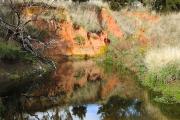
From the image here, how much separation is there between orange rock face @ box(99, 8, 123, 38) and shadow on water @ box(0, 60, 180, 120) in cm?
1483

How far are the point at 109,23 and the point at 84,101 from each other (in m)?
24.9

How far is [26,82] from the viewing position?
31.5m

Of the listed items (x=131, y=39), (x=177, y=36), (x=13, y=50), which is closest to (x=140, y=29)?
(x=131, y=39)

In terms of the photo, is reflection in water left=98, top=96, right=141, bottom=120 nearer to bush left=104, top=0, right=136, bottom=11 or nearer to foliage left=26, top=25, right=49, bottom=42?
foliage left=26, top=25, right=49, bottom=42

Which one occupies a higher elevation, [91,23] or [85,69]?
[91,23]

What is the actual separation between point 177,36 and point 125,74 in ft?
29.8

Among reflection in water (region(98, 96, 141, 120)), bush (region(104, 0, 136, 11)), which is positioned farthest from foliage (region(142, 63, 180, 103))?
bush (region(104, 0, 136, 11))

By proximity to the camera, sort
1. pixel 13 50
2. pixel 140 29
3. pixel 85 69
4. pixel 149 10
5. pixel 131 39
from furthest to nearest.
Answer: pixel 149 10, pixel 140 29, pixel 131 39, pixel 85 69, pixel 13 50

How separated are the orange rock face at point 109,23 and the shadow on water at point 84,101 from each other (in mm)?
14830

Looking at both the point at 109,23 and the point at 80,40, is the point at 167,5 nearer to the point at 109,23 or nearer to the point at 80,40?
the point at 109,23

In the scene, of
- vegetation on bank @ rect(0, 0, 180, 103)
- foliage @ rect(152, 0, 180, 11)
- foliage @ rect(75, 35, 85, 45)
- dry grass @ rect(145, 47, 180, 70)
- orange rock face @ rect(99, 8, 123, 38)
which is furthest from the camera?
foliage @ rect(152, 0, 180, 11)

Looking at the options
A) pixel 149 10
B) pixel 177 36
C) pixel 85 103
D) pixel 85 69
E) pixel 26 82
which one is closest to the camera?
pixel 85 103

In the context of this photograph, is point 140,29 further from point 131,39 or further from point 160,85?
point 160,85

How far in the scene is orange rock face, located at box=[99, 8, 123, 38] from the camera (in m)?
50.6
